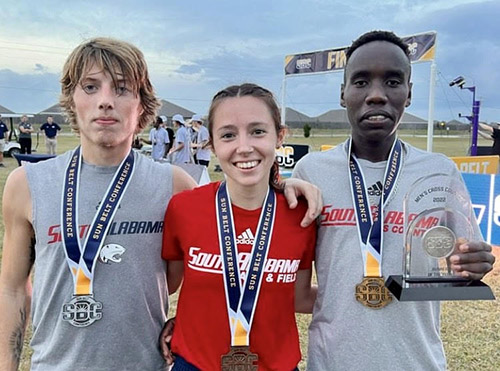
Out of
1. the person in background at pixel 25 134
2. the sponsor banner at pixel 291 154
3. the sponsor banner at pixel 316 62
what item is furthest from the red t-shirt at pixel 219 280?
the person in background at pixel 25 134

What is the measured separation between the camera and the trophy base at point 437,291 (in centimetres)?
158

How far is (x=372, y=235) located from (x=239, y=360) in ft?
2.33

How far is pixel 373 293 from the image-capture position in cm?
175

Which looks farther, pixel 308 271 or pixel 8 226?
pixel 308 271

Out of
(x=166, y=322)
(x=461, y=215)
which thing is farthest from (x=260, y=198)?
(x=461, y=215)

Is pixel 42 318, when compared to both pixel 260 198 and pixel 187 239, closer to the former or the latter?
pixel 187 239

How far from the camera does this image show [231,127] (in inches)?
74.2

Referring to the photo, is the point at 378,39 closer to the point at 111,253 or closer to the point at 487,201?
the point at 111,253

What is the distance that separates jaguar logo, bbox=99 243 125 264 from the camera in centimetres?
176

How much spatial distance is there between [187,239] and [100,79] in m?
0.74

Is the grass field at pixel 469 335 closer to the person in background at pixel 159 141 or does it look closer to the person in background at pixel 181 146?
the person in background at pixel 181 146

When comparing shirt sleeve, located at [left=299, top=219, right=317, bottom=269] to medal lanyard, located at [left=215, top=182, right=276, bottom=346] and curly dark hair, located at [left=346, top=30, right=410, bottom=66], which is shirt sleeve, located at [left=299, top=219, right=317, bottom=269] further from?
curly dark hair, located at [left=346, top=30, right=410, bottom=66]

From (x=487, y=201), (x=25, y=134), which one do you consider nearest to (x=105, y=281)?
(x=487, y=201)

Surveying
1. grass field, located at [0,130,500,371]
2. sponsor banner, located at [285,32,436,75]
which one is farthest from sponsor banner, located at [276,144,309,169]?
grass field, located at [0,130,500,371]
